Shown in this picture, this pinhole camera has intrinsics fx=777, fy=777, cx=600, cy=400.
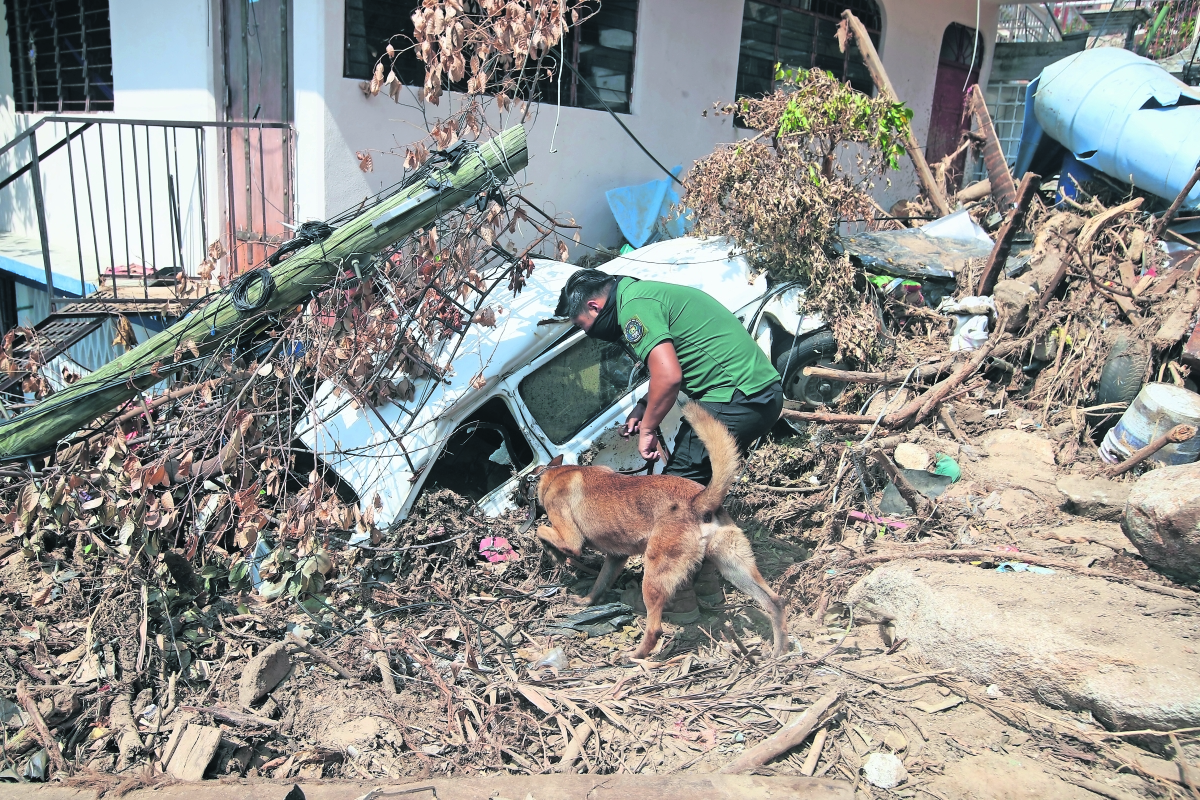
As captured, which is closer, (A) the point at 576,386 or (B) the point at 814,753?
(B) the point at 814,753

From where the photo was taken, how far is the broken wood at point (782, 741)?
9.46 feet

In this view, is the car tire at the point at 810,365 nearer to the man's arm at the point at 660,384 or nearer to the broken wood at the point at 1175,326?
the man's arm at the point at 660,384

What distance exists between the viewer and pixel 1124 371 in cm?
587

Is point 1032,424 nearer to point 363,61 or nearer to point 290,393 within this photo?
point 290,393

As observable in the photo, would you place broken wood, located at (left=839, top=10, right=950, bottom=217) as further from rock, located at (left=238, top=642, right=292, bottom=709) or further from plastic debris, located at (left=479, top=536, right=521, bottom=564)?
rock, located at (left=238, top=642, right=292, bottom=709)

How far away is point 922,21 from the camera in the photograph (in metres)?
12.2

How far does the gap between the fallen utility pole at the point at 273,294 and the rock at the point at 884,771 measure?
11.0 feet

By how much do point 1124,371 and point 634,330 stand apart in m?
4.27

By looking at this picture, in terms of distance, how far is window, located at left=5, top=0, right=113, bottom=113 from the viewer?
878 centimetres

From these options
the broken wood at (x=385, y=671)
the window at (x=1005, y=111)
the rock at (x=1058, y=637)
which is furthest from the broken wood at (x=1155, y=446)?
the window at (x=1005, y=111)

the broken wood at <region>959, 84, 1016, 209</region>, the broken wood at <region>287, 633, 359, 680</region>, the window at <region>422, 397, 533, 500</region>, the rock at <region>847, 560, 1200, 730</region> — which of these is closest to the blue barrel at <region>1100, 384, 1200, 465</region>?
the rock at <region>847, 560, 1200, 730</region>

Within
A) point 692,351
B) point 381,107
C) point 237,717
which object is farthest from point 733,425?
point 381,107

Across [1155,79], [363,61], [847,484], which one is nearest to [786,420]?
[847,484]

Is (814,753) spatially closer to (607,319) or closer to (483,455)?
(607,319)
